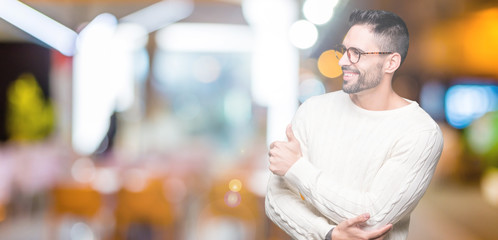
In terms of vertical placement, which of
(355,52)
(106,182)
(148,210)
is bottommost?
(148,210)

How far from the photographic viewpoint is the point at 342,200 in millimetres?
856

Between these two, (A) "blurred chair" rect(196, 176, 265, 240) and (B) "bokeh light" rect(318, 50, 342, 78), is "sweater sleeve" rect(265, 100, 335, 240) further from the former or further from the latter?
(A) "blurred chair" rect(196, 176, 265, 240)

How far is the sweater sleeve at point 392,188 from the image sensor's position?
2.74 feet

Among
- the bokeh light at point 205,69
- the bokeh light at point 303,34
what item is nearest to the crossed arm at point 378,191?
the bokeh light at point 303,34

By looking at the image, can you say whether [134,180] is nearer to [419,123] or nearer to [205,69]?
[419,123]

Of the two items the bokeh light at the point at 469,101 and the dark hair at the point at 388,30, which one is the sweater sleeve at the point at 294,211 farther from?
the bokeh light at the point at 469,101

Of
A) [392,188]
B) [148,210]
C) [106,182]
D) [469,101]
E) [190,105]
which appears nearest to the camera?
[392,188]

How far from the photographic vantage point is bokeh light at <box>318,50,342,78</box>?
0.95 metres

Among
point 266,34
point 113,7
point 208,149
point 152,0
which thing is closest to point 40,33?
point 266,34

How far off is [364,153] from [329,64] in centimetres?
23

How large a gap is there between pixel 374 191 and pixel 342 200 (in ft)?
0.16

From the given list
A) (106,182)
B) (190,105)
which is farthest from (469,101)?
(106,182)

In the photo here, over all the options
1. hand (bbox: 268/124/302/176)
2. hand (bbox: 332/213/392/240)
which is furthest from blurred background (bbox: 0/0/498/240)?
hand (bbox: 332/213/392/240)

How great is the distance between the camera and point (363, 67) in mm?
863
